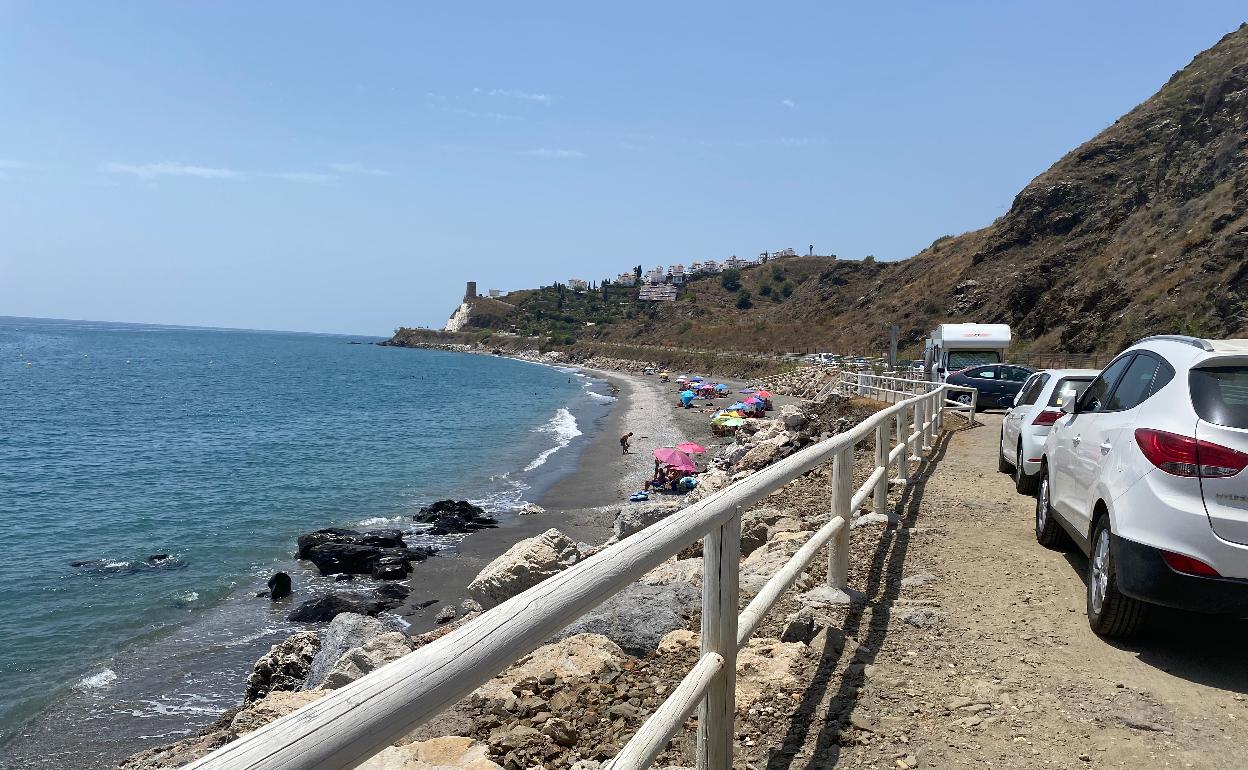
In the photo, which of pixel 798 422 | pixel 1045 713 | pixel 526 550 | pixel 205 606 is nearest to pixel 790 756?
pixel 1045 713

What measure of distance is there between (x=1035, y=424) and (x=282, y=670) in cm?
984

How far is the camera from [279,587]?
15.4 metres

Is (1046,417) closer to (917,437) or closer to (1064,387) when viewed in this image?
(1064,387)

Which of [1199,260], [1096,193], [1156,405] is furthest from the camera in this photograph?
[1096,193]

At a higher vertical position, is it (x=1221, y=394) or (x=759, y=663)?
(x=1221, y=394)

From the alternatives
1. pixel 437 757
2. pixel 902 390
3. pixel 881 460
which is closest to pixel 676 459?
pixel 902 390

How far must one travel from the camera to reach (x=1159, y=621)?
209 inches

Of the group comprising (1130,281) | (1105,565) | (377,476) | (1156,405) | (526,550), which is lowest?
(377,476)

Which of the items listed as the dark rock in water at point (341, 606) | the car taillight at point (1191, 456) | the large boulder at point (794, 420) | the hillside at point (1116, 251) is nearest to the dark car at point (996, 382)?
the large boulder at point (794, 420)

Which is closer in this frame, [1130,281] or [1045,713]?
[1045,713]

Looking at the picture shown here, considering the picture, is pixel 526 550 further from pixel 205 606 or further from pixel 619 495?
pixel 619 495

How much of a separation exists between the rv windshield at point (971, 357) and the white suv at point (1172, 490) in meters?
23.7

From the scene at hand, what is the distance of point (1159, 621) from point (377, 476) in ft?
90.2

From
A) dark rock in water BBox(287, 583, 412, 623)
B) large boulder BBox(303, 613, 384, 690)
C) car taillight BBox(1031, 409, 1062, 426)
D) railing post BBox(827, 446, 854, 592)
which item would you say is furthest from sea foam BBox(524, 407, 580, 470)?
railing post BBox(827, 446, 854, 592)
